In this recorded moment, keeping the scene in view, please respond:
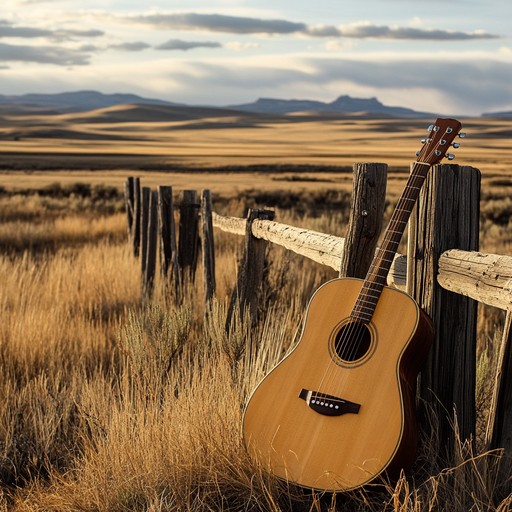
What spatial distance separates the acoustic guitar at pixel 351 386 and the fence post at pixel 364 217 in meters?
0.41

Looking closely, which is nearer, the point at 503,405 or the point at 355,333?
the point at 503,405

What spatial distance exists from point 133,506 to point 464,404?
4.74 ft

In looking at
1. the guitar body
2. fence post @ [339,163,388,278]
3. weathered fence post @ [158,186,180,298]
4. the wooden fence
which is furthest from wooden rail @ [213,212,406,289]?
weathered fence post @ [158,186,180,298]

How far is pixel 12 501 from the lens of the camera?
3498 mm

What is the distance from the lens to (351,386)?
10.0 feet

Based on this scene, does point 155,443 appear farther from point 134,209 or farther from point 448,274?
point 134,209

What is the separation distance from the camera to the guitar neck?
3191mm

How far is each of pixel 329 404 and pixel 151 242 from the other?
591 cm

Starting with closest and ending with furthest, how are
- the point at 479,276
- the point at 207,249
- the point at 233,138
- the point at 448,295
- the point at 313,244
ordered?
the point at 479,276, the point at 448,295, the point at 313,244, the point at 207,249, the point at 233,138

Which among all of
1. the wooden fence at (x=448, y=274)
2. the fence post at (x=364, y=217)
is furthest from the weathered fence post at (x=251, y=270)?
the fence post at (x=364, y=217)

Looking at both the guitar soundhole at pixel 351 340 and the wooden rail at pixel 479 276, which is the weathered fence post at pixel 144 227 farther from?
the wooden rail at pixel 479 276

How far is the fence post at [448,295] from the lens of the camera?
319cm

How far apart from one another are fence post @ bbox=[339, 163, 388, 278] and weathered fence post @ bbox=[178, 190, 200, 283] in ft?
13.3

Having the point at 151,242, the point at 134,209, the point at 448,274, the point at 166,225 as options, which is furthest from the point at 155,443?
the point at 134,209
